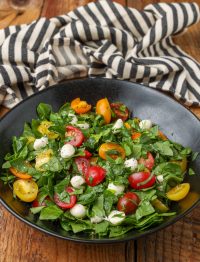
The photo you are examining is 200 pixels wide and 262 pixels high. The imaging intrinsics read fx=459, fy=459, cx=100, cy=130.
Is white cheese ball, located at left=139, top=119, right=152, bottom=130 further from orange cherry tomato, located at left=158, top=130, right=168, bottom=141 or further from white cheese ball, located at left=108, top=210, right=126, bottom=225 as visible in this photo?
white cheese ball, located at left=108, top=210, right=126, bottom=225

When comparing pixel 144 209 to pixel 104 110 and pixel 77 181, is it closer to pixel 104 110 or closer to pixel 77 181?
pixel 77 181

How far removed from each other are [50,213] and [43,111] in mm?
479

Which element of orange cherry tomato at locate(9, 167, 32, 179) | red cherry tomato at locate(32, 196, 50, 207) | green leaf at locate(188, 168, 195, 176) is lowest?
red cherry tomato at locate(32, 196, 50, 207)

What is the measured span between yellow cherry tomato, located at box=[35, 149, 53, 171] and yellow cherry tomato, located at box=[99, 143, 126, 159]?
164 mm

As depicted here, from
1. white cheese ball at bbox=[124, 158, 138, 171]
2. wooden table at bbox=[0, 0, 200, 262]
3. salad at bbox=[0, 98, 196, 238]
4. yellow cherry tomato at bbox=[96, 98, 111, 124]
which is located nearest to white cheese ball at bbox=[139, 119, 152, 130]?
salad at bbox=[0, 98, 196, 238]

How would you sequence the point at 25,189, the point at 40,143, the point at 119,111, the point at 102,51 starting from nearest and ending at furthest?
the point at 25,189 → the point at 40,143 → the point at 119,111 → the point at 102,51

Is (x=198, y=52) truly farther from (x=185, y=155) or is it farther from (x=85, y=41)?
(x=185, y=155)

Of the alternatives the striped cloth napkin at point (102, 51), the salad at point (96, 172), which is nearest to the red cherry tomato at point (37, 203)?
the salad at point (96, 172)

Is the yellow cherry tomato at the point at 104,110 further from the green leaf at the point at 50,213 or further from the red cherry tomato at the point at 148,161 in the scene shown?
the green leaf at the point at 50,213

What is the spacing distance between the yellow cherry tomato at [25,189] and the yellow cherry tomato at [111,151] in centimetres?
23

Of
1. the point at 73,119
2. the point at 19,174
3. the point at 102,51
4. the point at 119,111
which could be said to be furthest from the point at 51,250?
the point at 102,51

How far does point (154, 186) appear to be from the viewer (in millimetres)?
1388

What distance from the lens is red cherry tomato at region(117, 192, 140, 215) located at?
51.9 inches

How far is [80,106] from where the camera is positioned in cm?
170
